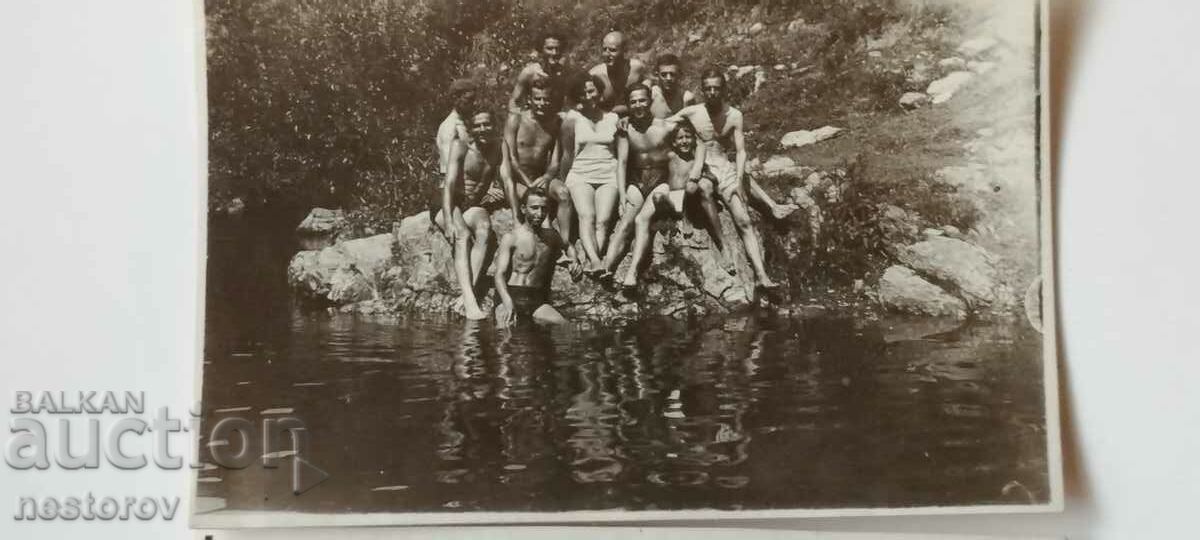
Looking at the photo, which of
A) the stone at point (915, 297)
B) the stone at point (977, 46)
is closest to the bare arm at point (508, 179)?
the stone at point (915, 297)

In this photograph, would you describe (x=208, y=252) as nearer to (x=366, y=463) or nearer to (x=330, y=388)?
(x=330, y=388)

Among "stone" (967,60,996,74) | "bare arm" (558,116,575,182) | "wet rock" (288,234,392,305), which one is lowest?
"wet rock" (288,234,392,305)

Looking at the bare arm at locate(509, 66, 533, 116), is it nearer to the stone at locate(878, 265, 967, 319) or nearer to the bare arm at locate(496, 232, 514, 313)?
the bare arm at locate(496, 232, 514, 313)

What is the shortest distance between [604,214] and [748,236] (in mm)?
210

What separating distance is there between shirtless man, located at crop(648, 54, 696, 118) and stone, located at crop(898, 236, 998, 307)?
38cm

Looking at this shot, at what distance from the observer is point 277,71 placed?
1.16 meters

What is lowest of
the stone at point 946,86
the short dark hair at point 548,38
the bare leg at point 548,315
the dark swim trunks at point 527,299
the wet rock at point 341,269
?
the bare leg at point 548,315

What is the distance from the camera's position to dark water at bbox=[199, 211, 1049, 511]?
1.12 m

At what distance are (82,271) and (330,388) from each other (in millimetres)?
411

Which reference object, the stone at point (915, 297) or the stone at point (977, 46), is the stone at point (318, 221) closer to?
the stone at point (915, 297)

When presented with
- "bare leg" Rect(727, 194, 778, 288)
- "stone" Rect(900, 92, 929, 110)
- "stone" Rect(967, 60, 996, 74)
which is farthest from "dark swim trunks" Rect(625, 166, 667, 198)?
"stone" Rect(967, 60, 996, 74)

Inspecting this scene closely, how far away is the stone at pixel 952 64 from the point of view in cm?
114

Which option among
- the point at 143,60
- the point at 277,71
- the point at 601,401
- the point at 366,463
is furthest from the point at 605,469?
the point at 143,60

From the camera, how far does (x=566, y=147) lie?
1.17 m
